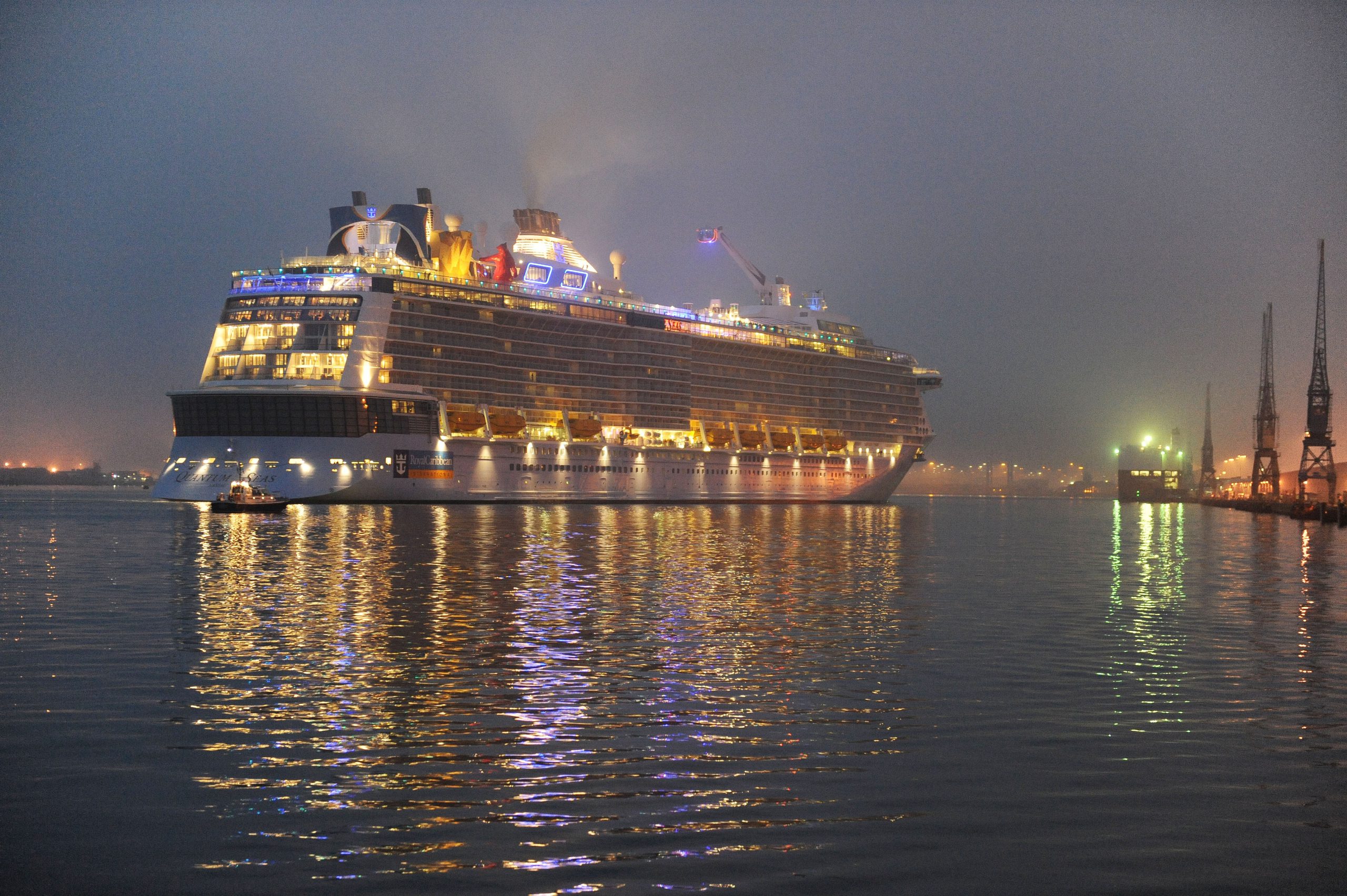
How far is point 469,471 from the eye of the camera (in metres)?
115

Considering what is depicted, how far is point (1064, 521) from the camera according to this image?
129125 mm

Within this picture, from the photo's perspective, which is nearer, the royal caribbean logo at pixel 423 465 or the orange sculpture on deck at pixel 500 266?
the royal caribbean logo at pixel 423 465

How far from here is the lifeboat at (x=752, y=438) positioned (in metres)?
152

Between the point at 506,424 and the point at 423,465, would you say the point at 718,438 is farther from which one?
the point at 423,465

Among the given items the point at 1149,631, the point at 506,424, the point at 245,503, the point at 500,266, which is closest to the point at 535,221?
the point at 500,266

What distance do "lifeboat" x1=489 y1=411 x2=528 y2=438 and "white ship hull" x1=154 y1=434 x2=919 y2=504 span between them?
130 cm

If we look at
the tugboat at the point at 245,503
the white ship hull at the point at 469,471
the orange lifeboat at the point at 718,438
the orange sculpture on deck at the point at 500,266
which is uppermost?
the orange sculpture on deck at the point at 500,266

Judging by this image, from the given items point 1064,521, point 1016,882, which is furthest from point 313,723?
point 1064,521

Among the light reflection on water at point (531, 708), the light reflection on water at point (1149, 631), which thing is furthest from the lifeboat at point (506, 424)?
the light reflection on water at point (531, 708)

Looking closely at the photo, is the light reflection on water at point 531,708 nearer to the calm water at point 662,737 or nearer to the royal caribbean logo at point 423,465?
A: the calm water at point 662,737

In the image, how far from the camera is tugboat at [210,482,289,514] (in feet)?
294

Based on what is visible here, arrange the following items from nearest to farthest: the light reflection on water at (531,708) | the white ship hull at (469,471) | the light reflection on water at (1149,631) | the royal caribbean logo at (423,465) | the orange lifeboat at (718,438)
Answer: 1. the light reflection on water at (531,708)
2. the light reflection on water at (1149,631)
3. the white ship hull at (469,471)
4. the royal caribbean logo at (423,465)
5. the orange lifeboat at (718,438)

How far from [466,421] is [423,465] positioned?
8692 mm

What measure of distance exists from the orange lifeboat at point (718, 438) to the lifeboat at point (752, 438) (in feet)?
Result: 10.3
